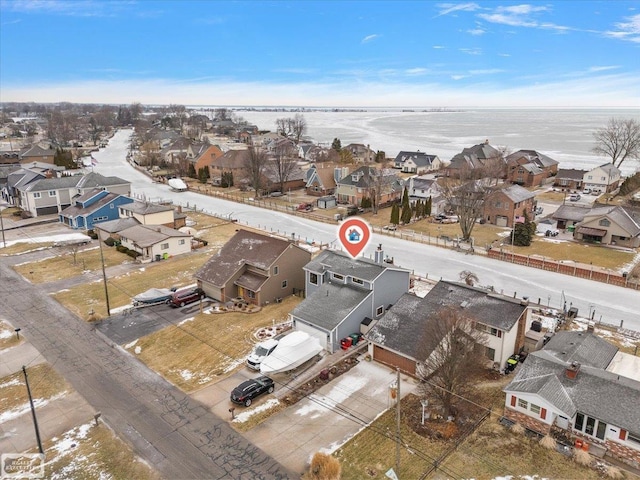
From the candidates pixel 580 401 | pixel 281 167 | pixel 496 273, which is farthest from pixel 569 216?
pixel 281 167

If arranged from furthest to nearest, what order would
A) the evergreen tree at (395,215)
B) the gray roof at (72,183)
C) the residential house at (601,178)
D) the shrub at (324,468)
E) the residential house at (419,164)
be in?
the residential house at (419,164), the residential house at (601,178), the gray roof at (72,183), the evergreen tree at (395,215), the shrub at (324,468)

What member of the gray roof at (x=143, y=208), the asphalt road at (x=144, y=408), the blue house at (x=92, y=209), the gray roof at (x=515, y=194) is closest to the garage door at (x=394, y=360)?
the asphalt road at (x=144, y=408)

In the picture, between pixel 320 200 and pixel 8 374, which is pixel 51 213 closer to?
pixel 320 200

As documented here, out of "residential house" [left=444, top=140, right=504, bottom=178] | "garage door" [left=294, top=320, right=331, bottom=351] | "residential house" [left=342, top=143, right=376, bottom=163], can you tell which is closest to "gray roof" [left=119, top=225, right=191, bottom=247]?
"garage door" [left=294, top=320, right=331, bottom=351]

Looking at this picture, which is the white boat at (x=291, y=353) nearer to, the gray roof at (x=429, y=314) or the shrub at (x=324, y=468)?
the gray roof at (x=429, y=314)

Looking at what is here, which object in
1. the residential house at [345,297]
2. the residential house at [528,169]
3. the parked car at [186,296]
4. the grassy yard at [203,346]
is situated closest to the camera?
the grassy yard at [203,346]

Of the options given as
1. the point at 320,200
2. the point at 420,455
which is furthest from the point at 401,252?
the point at 420,455

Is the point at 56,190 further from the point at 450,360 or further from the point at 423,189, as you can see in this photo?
the point at 450,360
